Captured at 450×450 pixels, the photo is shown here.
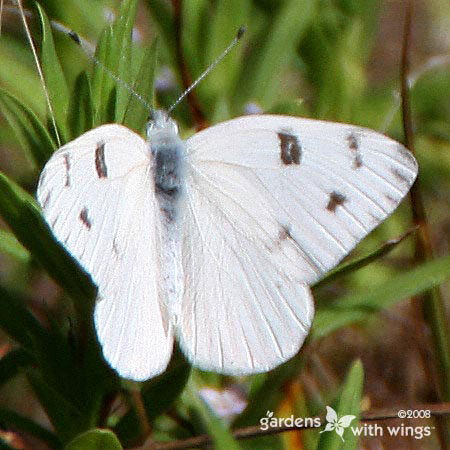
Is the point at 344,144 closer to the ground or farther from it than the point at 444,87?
farther from it

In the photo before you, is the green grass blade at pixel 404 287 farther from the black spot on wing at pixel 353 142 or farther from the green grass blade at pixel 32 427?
the green grass blade at pixel 32 427

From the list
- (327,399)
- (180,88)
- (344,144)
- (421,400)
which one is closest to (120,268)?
(344,144)

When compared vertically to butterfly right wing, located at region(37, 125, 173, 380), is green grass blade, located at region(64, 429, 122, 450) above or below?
below

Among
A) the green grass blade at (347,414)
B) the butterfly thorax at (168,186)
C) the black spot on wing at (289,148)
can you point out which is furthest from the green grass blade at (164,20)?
the green grass blade at (347,414)

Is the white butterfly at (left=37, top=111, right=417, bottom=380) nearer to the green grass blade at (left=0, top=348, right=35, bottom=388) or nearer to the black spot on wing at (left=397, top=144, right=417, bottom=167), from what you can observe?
the black spot on wing at (left=397, top=144, right=417, bottom=167)

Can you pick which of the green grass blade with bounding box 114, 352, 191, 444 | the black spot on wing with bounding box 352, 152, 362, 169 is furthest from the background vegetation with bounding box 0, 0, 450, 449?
the black spot on wing with bounding box 352, 152, 362, 169

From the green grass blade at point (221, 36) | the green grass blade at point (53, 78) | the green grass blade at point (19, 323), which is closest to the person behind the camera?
the green grass blade at point (53, 78)

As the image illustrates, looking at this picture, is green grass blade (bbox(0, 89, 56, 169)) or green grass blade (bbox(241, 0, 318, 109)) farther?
green grass blade (bbox(241, 0, 318, 109))

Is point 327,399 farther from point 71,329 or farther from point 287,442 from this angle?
point 71,329

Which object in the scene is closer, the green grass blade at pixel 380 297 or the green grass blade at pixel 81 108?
the green grass blade at pixel 81 108
